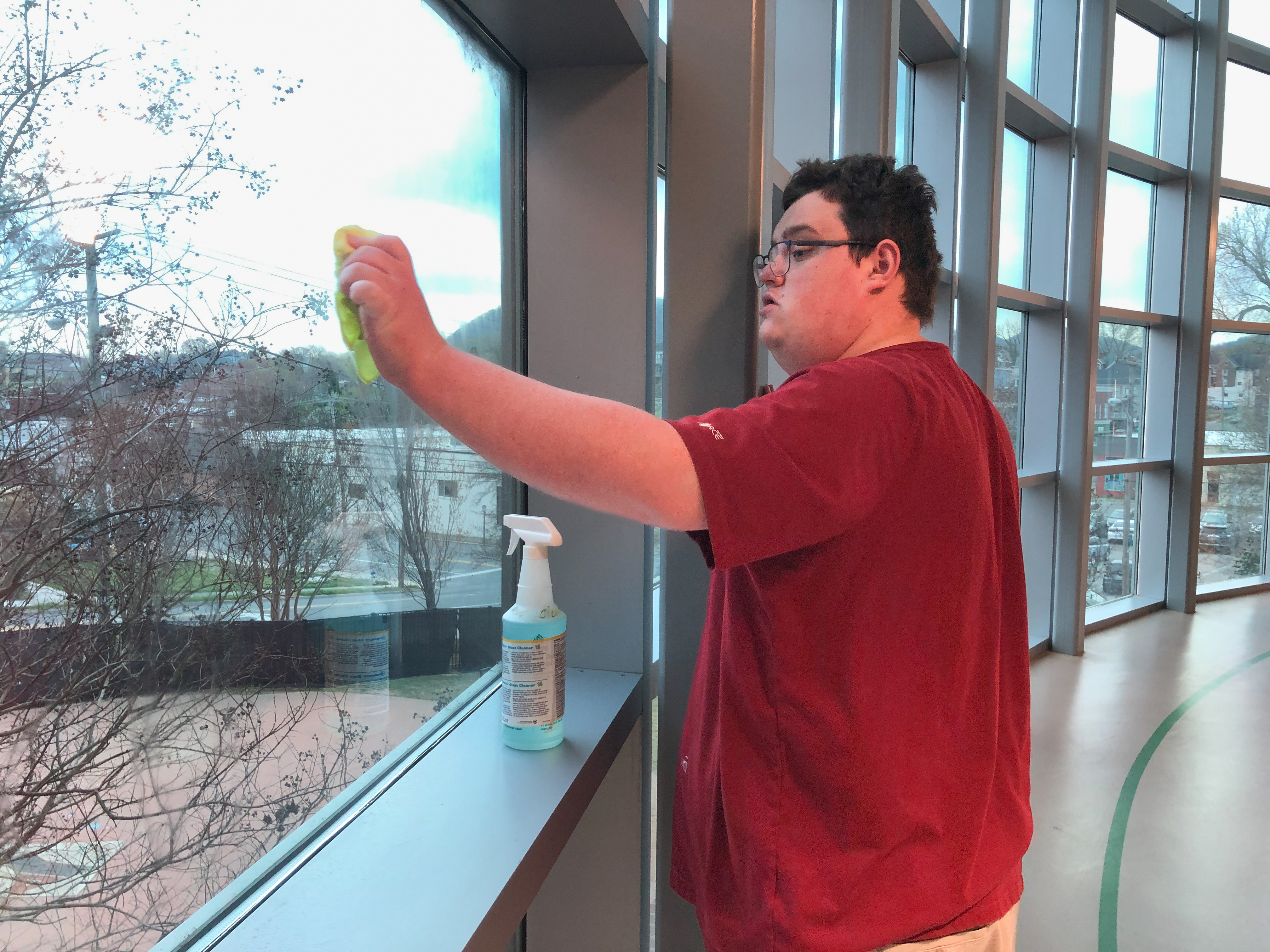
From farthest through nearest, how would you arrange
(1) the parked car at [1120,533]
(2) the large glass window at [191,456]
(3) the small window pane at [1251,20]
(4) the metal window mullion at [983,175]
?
(3) the small window pane at [1251,20] → (1) the parked car at [1120,533] → (4) the metal window mullion at [983,175] → (2) the large glass window at [191,456]

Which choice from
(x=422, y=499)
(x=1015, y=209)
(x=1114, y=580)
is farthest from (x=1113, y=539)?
(x=422, y=499)

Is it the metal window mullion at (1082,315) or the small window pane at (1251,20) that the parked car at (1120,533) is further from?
the small window pane at (1251,20)

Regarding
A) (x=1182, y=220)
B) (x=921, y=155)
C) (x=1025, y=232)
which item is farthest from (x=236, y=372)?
(x=1182, y=220)

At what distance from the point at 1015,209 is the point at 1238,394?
2.39 meters

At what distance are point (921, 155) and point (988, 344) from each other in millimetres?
Answer: 916

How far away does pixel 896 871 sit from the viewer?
0.73 m

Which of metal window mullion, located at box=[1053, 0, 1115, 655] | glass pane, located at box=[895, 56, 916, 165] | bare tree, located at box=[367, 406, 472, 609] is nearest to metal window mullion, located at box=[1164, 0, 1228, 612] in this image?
metal window mullion, located at box=[1053, 0, 1115, 655]

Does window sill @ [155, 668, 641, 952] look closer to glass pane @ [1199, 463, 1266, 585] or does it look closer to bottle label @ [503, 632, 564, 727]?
bottle label @ [503, 632, 564, 727]

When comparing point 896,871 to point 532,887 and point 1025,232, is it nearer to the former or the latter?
point 532,887

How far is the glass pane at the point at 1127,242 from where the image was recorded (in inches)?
169

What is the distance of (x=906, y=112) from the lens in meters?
3.25

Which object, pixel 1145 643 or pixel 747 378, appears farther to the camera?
pixel 1145 643

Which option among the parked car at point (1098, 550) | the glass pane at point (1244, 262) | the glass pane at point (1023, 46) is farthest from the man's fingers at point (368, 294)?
the glass pane at point (1244, 262)

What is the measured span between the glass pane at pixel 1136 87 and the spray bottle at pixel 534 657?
4.75 meters
